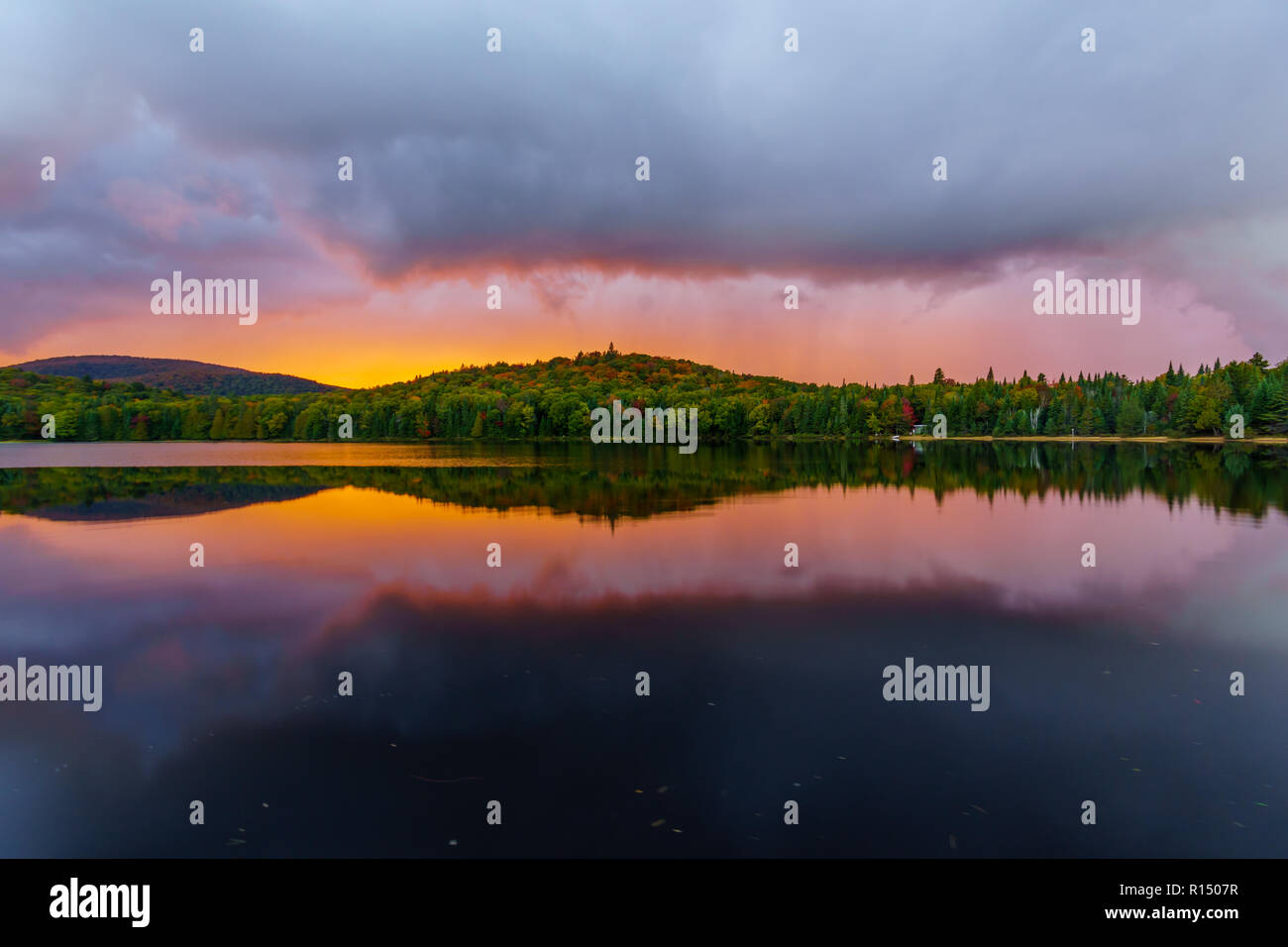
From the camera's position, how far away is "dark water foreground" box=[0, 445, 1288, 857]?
8391 millimetres

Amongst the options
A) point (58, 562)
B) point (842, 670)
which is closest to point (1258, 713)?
point (842, 670)

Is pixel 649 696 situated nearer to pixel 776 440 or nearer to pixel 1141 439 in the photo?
pixel 776 440

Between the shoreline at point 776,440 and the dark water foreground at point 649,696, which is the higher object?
the shoreline at point 776,440

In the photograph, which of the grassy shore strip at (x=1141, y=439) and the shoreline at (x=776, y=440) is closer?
the grassy shore strip at (x=1141, y=439)

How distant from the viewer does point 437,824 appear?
27.3 ft

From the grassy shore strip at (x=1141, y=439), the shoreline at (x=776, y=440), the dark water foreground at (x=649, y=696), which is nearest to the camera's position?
the dark water foreground at (x=649, y=696)

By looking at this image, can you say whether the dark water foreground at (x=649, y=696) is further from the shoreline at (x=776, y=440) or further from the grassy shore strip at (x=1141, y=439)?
the grassy shore strip at (x=1141, y=439)

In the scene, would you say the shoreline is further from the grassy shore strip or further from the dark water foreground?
the dark water foreground

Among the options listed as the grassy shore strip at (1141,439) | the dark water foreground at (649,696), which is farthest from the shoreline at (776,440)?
the dark water foreground at (649,696)

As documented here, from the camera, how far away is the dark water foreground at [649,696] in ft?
27.5

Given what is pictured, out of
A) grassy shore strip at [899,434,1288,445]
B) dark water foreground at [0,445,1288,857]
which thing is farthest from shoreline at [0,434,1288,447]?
dark water foreground at [0,445,1288,857]

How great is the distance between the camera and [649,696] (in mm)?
12008

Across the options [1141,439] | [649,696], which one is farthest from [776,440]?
[649,696]
